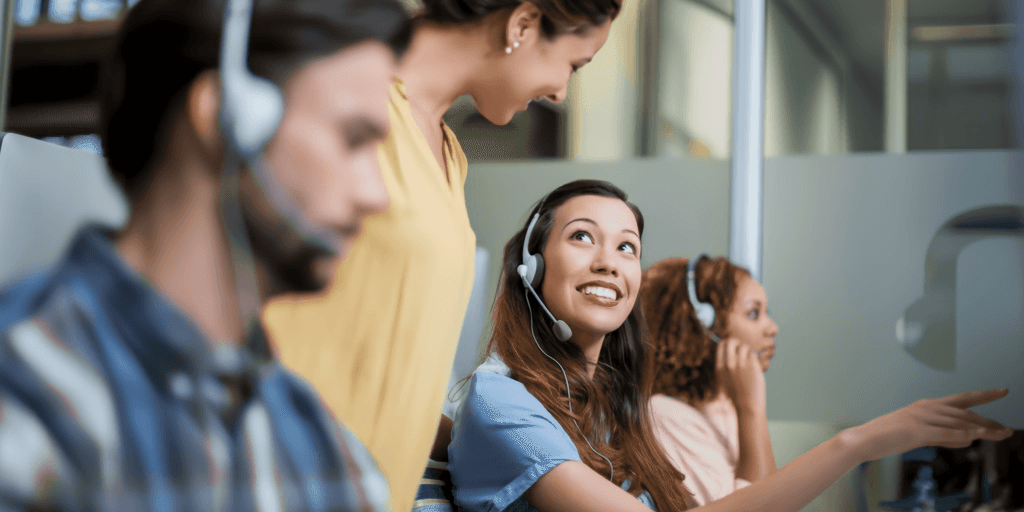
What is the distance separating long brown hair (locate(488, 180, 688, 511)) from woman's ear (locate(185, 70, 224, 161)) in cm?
56

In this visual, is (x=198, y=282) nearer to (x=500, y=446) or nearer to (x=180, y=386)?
(x=180, y=386)

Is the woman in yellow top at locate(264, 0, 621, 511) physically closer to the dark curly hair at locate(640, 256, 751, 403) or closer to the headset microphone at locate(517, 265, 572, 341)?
the headset microphone at locate(517, 265, 572, 341)

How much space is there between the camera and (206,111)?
3.10 ft

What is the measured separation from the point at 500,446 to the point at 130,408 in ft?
1.71

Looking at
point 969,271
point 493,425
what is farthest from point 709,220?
point 493,425

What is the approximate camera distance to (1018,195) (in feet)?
4.57

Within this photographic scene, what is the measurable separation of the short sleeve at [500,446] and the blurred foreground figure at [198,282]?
24cm

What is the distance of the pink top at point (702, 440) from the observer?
1.48m

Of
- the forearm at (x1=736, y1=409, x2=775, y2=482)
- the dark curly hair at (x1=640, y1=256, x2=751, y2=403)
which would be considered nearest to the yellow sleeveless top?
the dark curly hair at (x1=640, y1=256, x2=751, y2=403)

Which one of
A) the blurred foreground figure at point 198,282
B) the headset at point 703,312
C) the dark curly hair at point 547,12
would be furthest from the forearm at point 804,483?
the dark curly hair at point 547,12

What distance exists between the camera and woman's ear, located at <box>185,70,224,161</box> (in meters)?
0.94

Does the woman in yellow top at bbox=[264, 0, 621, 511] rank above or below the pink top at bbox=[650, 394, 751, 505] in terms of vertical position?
above

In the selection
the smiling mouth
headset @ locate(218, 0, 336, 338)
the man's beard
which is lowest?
the smiling mouth

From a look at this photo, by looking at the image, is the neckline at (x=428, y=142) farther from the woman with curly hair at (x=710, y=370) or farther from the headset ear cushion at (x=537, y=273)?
the woman with curly hair at (x=710, y=370)
